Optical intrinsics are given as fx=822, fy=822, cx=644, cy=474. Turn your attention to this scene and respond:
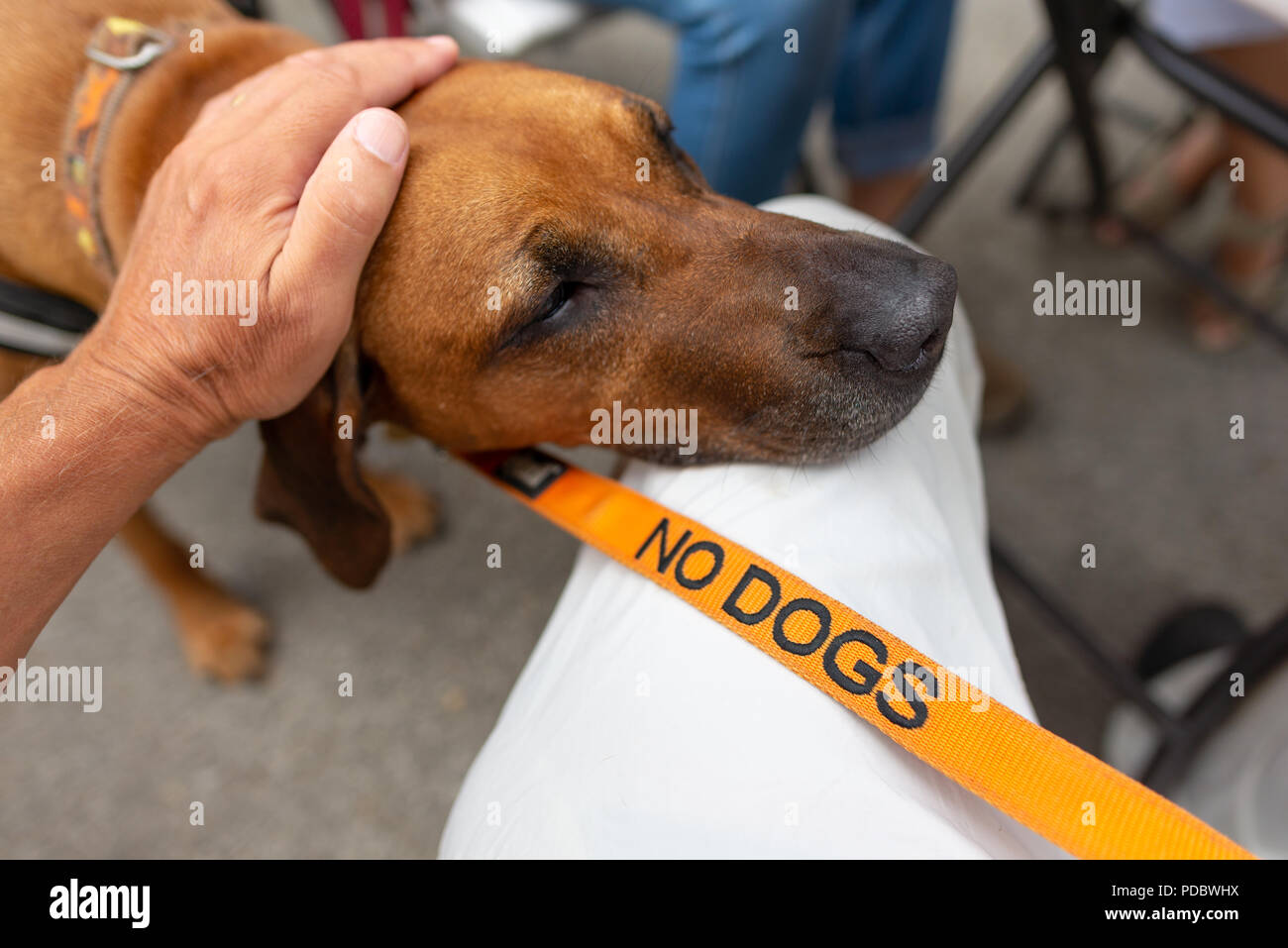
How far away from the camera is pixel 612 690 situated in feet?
3.59

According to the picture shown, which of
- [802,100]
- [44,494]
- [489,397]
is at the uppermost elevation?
[802,100]

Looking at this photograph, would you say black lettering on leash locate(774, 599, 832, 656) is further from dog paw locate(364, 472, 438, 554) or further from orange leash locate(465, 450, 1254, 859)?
dog paw locate(364, 472, 438, 554)

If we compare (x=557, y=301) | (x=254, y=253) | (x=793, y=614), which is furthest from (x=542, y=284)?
(x=793, y=614)

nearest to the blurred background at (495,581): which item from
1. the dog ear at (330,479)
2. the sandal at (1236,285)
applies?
the sandal at (1236,285)

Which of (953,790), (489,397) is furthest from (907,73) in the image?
(953,790)

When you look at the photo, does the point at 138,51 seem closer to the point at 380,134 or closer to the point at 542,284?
the point at 380,134

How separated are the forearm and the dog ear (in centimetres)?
21

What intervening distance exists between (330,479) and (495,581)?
4.26 feet

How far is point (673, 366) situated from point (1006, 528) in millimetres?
1865

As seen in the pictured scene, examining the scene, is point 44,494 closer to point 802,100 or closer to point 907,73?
point 802,100

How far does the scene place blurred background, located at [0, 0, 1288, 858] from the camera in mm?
2404

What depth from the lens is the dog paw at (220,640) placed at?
2.54 metres

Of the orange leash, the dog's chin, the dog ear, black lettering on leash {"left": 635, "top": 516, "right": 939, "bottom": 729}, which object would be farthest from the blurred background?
black lettering on leash {"left": 635, "top": 516, "right": 939, "bottom": 729}
